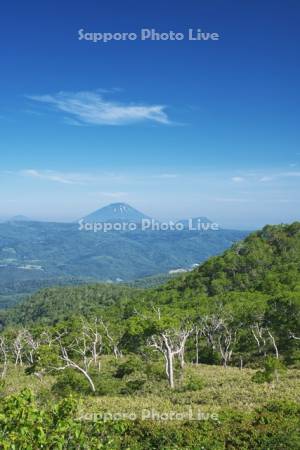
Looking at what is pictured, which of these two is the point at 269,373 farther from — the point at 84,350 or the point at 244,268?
the point at 244,268

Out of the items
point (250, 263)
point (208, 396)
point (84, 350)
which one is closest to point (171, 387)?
point (208, 396)

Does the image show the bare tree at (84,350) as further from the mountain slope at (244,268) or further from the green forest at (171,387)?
the mountain slope at (244,268)

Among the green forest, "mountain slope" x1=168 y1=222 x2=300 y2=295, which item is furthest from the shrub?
"mountain slope" x1=168 y1=222 x2=300 y2=295

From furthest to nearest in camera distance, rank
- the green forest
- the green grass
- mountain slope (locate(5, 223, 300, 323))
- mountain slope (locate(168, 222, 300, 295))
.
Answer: mountain slope (locate(168, 222, 300, 295))
mountain slope (locate(5, 223, 300, 323))
the green grass
the green forest

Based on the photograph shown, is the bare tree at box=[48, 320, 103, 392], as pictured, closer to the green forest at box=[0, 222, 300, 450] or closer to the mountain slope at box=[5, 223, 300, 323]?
the green forest at box=[0, 222, 300, 450]

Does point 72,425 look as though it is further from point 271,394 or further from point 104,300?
point 104,300

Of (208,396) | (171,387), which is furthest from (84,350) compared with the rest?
(208,396)

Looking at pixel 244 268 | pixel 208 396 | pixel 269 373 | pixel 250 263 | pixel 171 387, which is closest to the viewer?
pixel 208 396

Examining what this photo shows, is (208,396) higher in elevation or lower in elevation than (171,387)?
higher

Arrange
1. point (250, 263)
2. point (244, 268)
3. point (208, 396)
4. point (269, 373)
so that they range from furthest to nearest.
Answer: point (250, 263) → point (244, 268) → point (269, 373) → point (208, 396)

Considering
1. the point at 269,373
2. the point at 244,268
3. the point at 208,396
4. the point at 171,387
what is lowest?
the point at 171,387

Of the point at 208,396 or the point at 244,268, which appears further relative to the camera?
the point at 244,268
